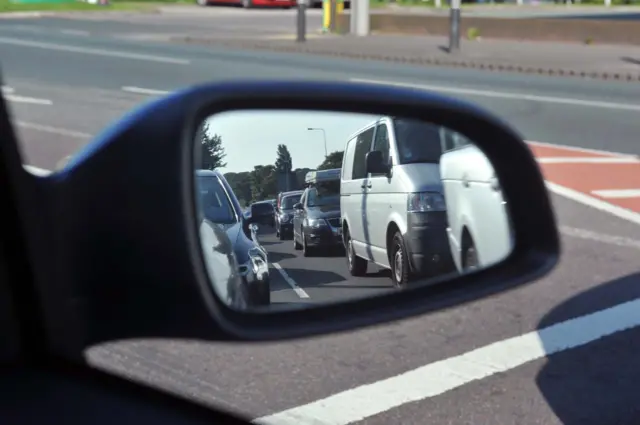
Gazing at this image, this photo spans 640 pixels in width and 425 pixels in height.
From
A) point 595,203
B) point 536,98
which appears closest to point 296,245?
point 595,203

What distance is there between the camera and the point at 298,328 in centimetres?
165

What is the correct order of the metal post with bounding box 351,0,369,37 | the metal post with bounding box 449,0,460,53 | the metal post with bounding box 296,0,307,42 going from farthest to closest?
1. the metal post with bounding box 351,0,369,37
2. the metal post with bounding box 296,0,307,42
3. the metal post with bounding box 449,0,460,53

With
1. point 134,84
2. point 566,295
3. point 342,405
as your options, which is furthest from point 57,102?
point 342,405

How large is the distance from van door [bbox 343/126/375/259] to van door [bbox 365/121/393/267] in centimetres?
1

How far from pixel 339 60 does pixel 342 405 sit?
16.8 meters

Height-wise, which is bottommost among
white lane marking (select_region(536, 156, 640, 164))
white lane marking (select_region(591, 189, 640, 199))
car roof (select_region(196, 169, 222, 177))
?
white lane marking (select_region(536, 156, 640, 164))

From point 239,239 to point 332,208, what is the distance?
0.82 feet

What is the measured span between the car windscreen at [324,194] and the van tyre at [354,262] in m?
0.07

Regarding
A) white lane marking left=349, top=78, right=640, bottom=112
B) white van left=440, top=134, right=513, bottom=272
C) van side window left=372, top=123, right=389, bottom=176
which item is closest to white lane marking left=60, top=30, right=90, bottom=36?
white lane marking left=349, top=78, right=640, bottom=112

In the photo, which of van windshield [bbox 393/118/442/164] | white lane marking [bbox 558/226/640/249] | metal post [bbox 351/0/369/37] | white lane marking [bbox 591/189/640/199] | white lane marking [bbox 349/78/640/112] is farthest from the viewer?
metal post [bbox 351/0/369/37]

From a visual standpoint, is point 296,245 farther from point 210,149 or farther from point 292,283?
point 210,149

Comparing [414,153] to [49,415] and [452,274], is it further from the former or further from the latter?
[49,415]

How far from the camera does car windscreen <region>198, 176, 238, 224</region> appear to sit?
1.54 m

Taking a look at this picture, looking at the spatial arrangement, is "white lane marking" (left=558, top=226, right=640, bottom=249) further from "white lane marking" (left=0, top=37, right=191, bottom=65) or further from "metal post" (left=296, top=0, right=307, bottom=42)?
"metal post" (left=296, top=0, right=307, bottom=42)
